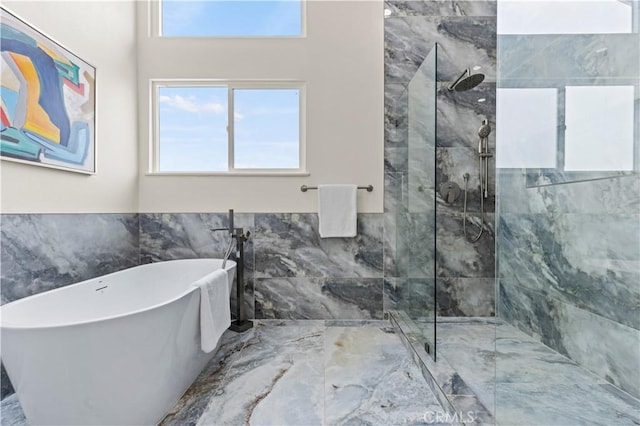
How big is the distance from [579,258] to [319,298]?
5.84ft

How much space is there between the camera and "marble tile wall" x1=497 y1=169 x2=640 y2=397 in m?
1.43

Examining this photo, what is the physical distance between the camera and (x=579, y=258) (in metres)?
1.59

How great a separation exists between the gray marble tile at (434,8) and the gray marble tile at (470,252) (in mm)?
1741

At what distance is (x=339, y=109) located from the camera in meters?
2.62

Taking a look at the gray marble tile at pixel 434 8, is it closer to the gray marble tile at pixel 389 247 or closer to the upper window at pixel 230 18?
the upper window at pixel 230 18

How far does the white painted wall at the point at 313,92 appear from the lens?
8.55 ft

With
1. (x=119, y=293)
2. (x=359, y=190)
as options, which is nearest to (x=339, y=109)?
(x=359, y=190)

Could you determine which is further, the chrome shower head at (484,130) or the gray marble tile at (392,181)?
the gray marble tile at (392,181)

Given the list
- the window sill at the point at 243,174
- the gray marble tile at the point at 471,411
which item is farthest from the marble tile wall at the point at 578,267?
the window sill at the point at 243,174

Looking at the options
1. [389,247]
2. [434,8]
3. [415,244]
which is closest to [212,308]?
[415,244]

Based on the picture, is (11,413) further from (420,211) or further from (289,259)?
(420,211)

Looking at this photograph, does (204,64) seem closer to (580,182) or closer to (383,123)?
(383,123)

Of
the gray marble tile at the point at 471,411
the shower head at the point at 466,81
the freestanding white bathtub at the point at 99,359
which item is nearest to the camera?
the freestanding white bathtub at the point at 99,359

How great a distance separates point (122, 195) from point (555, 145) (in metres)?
2.97
